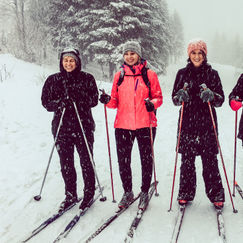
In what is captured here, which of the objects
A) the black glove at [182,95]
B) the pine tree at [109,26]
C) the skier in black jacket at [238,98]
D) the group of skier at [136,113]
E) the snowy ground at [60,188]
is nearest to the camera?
the snowy ground at [60,188]

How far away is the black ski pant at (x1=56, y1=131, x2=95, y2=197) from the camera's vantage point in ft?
12.3

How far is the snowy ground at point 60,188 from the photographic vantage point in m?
3.17

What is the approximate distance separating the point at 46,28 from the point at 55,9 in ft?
16.8

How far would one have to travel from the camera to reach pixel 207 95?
10.4ft

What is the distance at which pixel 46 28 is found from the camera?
23.0m

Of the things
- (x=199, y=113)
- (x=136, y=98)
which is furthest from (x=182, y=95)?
(x=136, y=98)

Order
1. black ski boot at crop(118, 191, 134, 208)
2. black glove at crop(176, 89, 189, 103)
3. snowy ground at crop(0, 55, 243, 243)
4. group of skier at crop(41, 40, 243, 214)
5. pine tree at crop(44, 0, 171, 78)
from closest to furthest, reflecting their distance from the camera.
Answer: snowy ground at crop(0, 55, 243, 243), black glove at crop(176, 89, 189, 103), group of skier at crop(41, 40, 243, 214), black ski boot at crop(118, 191, 134, 208), pine tree at crop(44, 0, 171, 78)

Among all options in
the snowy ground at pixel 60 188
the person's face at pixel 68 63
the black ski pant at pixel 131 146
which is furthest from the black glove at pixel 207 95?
the person's face at pixel 68 63

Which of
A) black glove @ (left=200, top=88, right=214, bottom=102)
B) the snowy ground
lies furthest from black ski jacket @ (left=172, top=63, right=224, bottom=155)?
the snowy ground

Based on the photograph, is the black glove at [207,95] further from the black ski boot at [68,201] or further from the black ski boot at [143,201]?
the black ski boot at [68,201]

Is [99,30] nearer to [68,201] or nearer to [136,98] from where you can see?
[136,98]

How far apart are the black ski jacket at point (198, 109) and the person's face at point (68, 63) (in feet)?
4.91

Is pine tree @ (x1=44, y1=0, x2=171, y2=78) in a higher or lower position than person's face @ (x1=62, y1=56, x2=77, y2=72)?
higher

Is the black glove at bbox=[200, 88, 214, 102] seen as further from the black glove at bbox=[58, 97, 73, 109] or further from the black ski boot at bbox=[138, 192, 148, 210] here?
the black glove at bbox=[58, 97, 73, 109]
